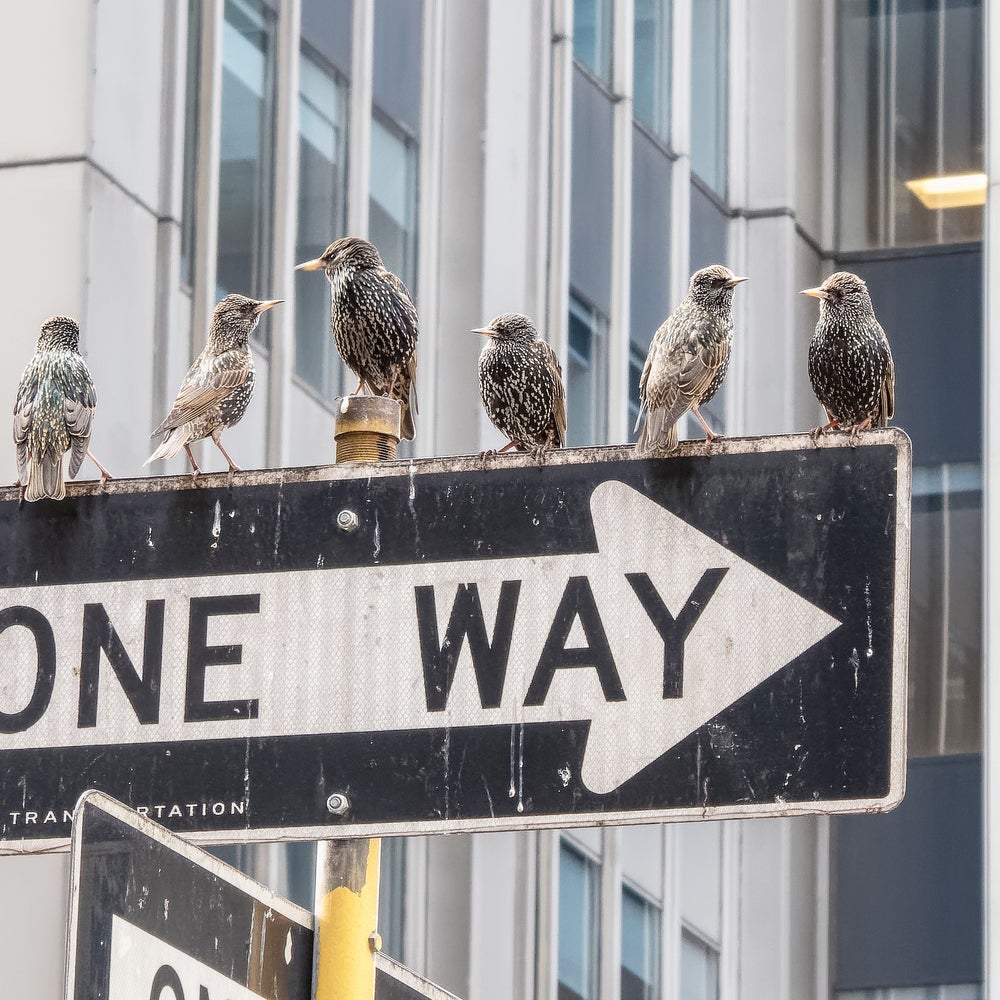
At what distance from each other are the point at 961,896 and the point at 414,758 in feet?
53.5

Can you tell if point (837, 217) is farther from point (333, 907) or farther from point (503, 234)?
point (333, 907)

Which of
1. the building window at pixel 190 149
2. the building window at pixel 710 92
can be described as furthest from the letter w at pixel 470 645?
the building window at pixel 710 92

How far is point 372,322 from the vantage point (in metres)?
5.00

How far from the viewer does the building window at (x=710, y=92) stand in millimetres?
18891

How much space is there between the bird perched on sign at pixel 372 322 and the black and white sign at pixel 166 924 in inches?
74.0

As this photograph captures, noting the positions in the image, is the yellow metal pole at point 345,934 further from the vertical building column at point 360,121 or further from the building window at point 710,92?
the building window at point 710,92

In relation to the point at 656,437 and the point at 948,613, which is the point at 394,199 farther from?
the point at 656,437

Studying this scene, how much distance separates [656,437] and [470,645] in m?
0.38

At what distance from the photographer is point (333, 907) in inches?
112

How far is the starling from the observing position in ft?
10.7

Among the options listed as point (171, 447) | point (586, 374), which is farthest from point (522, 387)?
point (586, 374)

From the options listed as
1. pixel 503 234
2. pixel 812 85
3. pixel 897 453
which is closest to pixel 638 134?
pixel 503 234

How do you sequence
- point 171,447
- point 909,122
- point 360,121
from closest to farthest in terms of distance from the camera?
point 171,447, point 360,121, point 909,122

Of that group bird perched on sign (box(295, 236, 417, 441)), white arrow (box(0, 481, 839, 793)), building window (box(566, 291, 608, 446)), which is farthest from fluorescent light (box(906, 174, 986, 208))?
white arrow (box(0, 481, 839, 793))
